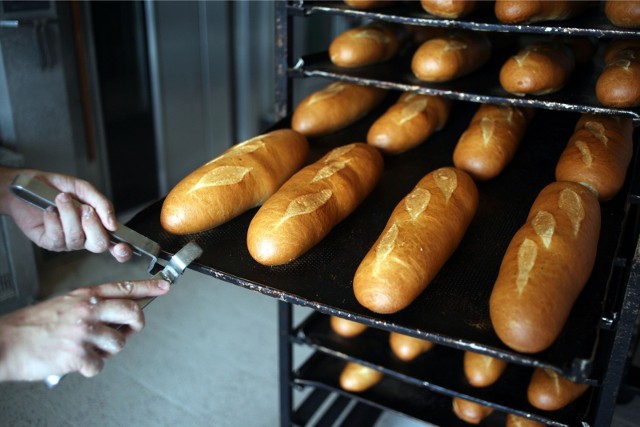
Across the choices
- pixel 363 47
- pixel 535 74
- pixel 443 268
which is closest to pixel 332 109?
pixel 363 47

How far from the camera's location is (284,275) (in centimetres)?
112

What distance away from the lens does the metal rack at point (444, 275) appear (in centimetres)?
103

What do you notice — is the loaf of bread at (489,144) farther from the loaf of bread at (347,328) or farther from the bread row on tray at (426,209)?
the loaf of bread at (347,328)

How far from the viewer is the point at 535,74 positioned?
4.36 ft

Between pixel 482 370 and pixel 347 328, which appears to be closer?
pixel 482 370

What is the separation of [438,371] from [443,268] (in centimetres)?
47

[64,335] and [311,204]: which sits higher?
[311,204]

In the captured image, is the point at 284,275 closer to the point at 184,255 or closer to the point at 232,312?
the point at 184,255

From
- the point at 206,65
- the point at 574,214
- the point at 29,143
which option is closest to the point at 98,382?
the point at 29,143

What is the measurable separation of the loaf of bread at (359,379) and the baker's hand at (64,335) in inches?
32.3

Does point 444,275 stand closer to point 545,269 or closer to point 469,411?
point 545,269

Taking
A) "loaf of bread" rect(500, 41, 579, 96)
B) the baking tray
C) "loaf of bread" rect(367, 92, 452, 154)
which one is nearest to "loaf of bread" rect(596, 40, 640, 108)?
"loaf of bread" rect(500, 41, 579, 96)

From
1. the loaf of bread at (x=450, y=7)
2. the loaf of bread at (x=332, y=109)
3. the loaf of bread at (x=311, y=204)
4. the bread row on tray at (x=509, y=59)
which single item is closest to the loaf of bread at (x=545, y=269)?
the bread row on tray at (x=509, y=59)

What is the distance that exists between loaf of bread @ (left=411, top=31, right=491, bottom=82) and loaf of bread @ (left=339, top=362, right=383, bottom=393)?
33.1 inches
